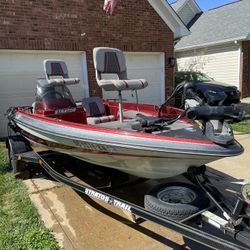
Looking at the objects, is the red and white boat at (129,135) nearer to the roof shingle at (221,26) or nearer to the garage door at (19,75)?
the garage door at (19,75)

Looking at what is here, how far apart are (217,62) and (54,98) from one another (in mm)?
11209

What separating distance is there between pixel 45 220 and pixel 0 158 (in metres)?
2.81

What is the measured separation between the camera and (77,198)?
381cm

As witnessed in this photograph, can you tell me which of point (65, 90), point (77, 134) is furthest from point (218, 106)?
point (65, 90)

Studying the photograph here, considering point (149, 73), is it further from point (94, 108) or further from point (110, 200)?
point (110, 200)

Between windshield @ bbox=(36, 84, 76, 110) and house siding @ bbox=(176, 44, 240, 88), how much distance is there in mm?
10330

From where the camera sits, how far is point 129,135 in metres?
2.70

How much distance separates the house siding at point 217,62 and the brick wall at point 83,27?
4.64 meters

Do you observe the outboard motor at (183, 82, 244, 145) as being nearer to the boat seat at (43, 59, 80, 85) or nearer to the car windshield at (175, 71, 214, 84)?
the boat seat at (43, 59, 80, 85)

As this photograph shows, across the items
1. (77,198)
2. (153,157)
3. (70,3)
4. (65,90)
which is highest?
(70,3)

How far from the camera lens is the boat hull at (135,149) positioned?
245 centimetres

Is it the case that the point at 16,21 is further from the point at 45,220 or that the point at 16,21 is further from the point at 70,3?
the point at 45,220

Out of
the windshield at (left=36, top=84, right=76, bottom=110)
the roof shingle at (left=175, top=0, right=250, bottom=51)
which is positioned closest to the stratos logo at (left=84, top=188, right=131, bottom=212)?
the windshield at (left=36, top=84, right=76, bottom=110)

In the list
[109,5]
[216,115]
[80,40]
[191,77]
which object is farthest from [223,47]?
[216,115]
